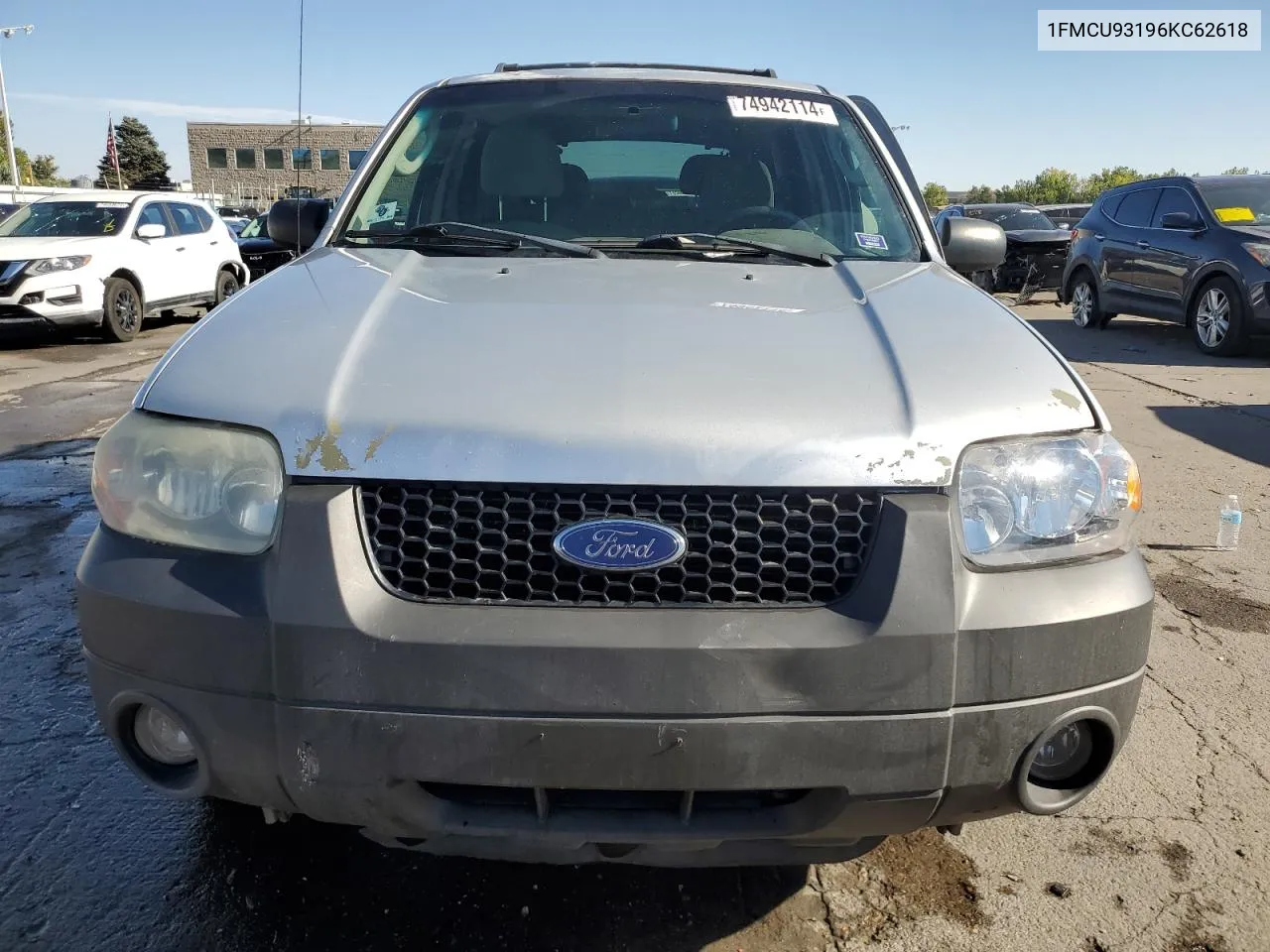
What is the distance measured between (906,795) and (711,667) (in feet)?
1.35

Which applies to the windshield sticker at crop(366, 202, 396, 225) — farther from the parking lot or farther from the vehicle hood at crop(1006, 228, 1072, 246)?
the vehicle hood at crop(1006, 228, 1072, 246)

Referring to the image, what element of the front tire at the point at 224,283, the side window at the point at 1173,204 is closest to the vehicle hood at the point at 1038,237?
the side window at the point at 1173,204

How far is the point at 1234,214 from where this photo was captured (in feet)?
33.6

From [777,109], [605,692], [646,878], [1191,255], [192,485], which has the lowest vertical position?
[646,878]

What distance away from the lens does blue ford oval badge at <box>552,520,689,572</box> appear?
1636 mm

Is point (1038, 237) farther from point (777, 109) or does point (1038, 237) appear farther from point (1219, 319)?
point (777, 109)

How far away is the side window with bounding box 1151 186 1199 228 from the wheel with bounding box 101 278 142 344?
38.2ft


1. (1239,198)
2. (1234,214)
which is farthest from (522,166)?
(1239,198)

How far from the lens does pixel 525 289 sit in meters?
2.22

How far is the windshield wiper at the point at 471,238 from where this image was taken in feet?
8.52

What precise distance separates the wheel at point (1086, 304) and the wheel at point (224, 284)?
11184 millimetres

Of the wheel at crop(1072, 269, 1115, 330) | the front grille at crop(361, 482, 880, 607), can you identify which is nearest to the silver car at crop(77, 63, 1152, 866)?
the front grille at crop(361, 482, 880, 607)

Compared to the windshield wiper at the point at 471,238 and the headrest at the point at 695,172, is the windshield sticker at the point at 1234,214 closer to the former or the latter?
the headrest at the point at 695,172

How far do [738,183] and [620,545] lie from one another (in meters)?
1.79
